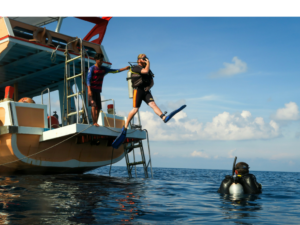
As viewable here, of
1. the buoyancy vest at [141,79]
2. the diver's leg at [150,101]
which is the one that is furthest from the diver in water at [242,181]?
the buoyancy vest at [141,79]

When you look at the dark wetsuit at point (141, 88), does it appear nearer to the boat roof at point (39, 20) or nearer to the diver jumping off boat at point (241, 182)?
the diver jumping off boat at point (241, 182)

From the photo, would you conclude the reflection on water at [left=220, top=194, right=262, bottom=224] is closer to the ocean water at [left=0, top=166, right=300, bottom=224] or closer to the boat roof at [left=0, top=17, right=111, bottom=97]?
the ocean water at [left=0, top=166, right=300, bottom=224]

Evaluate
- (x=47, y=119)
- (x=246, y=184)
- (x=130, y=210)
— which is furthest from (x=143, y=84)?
(x=47, y=119)

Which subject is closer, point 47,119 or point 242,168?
point 242,168

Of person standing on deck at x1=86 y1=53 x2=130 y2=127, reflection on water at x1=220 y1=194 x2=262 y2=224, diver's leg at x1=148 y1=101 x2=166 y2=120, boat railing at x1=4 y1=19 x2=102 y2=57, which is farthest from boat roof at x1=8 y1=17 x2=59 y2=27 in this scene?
reflection on water at x1=220 y1=194 x2=262 y2=224

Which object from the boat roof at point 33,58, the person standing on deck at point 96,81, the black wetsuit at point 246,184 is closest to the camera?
the black wetsuit at point 246,184

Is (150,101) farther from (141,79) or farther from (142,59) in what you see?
(142,59)

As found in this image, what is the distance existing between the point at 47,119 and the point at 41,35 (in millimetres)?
3329

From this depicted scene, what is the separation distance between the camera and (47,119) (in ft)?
33.5

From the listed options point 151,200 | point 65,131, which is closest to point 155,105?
point 151,200

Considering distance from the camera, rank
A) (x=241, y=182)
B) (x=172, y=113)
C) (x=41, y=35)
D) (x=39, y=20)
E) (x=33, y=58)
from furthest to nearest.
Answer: (x=39, y=20) → (x=33, y=58) → (x=41, y=35) → (x=172, y=113) → (x=241, y=182)

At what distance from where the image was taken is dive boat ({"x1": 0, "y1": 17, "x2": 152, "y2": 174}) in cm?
935

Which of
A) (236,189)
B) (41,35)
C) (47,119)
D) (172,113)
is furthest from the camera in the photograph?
(41,35)

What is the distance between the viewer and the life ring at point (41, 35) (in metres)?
11.0
